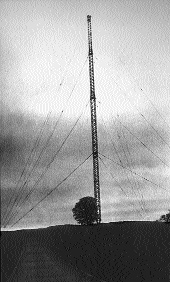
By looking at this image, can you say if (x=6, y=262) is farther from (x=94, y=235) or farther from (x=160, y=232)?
(x=160, y=232)

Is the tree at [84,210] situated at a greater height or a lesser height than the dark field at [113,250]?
greater

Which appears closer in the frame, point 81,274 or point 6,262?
point 81,274

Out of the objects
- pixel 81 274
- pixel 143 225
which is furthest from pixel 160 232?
pixel 81 274

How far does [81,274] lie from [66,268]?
1511 millimetres

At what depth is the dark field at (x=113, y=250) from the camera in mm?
20938

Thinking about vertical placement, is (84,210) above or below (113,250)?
above

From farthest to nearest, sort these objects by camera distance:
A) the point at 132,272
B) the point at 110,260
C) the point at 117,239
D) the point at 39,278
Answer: the point at 117,239
the point at 110,260
the point at 132,272
the point at 39,278

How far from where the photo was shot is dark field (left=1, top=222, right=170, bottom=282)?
20.9m

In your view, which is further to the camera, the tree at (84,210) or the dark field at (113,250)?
the tree at (84,210)

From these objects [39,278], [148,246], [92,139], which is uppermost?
[92,139]

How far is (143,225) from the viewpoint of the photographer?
2414 centimetres

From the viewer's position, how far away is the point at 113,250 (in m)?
22.9

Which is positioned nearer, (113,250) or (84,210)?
(113,250)

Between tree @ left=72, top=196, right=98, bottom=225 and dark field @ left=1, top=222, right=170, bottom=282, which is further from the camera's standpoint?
tree @ left=72, top=196, right=98, bottom=225
